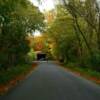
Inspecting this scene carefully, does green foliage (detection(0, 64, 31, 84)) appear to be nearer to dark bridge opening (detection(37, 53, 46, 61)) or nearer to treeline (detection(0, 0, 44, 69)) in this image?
treeline (detection(0, 0, 44, 69))

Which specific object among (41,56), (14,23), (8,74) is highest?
(14,23)

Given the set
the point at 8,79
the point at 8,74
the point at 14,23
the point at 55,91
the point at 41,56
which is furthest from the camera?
the point at 41,56

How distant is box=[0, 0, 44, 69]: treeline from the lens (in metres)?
19.6

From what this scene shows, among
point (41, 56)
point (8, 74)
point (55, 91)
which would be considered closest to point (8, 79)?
point (8, 74)

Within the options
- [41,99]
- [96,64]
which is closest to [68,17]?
[96,64]

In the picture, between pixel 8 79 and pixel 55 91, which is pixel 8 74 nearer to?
pixel 8 79

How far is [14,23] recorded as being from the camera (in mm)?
32688

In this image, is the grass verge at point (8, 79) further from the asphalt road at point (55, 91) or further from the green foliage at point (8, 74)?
the asphalt road at point (55, 91)

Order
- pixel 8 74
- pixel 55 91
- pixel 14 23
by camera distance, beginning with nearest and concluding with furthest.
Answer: pixel 55 91 < pixel 8 74 < pixel 14 23

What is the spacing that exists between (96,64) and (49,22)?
3369 cm

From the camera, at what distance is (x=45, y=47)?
4872 inches

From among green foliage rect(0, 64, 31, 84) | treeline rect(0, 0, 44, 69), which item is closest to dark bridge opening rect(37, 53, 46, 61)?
treeline rect(0, 0, 44, 69)

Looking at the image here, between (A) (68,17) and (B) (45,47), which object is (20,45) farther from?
(B) (45,47)

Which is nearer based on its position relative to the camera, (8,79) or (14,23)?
(8,79)
